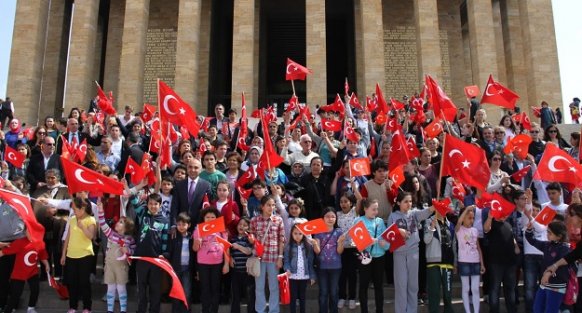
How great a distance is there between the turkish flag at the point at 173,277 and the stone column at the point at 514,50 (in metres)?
24.1

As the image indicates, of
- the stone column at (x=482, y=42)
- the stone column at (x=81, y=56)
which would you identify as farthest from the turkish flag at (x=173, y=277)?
the stone column at (x=482, y=42)

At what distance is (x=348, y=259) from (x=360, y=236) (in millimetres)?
900

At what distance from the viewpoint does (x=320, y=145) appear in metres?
11.6

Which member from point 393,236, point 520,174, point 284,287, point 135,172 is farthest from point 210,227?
point 520,174

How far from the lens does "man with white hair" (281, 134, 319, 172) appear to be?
419 inches

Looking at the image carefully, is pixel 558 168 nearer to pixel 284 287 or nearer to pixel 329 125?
pixel 284 287

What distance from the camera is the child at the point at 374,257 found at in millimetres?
7844

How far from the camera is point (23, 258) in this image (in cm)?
796

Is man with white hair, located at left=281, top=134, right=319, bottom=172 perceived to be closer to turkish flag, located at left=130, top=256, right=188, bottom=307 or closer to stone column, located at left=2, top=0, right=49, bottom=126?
turkish flag, located at left=130, top=256, right=188, bottom=307

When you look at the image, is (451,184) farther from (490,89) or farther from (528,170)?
(490,89)

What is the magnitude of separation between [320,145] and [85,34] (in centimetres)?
1779

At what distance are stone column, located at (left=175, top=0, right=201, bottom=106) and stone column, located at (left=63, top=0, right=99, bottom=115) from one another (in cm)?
457

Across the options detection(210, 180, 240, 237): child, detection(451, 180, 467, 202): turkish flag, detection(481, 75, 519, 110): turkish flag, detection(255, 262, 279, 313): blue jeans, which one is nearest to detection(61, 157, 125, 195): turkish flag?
detection(210, 180, 240, 237): child

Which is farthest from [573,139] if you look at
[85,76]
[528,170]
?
[85,76]
